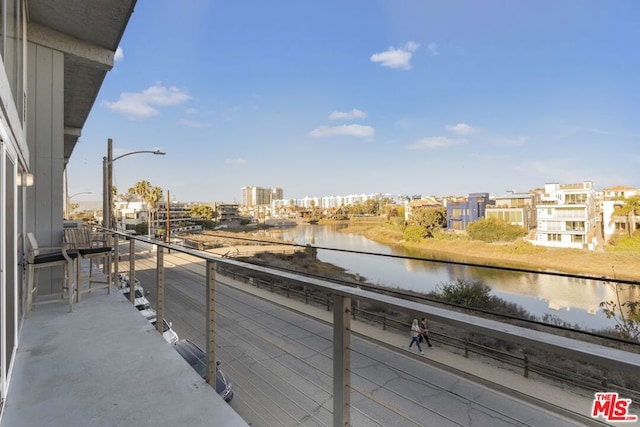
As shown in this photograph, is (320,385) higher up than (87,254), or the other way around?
(87,254)

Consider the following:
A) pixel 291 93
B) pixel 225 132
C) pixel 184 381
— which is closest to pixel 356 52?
pixel 291 93

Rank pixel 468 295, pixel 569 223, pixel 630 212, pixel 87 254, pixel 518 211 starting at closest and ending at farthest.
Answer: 1. pixel 87 254
2. pixel 468 295
3. pixel 630 212
4. pixel 569 223
5. pixel 518 211

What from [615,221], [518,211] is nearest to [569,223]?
[615,221]

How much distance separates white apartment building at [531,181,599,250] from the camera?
91.2 ft

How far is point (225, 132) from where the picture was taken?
34375 millimetres

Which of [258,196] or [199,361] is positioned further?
[258,196]

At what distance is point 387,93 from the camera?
41906mm

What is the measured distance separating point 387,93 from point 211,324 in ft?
146

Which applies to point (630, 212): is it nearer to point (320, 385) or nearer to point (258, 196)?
point (320, 385)

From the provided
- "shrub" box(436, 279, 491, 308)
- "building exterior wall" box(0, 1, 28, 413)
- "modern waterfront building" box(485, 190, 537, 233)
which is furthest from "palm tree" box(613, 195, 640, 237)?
"building exterior wall" box(0, 1, 28, 413)

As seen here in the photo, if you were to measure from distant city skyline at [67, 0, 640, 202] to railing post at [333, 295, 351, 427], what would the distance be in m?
10.2

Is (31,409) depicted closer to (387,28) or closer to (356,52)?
(356,52)

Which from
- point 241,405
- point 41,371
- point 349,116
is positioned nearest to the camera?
point 41,371

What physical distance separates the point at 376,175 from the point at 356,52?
4014 centimetres
